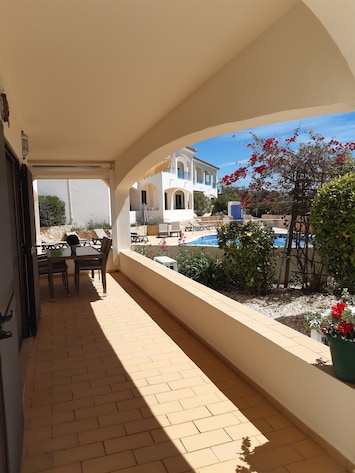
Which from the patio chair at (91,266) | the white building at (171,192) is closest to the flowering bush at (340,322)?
the patio chair at (91,266)

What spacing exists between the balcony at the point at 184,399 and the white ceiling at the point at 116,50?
246cm

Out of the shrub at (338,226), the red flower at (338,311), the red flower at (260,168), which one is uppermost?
the red flower at (260,168)

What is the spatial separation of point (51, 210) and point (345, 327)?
71.6ft

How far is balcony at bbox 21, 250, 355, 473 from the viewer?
2396 mm

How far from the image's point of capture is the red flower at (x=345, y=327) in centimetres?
221

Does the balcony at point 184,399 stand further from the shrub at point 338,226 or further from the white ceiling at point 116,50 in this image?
the white ceiling at point 116,50

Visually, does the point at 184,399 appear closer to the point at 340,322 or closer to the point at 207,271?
the point at 340,322

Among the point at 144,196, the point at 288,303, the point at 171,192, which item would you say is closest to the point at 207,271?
the point at 288,303

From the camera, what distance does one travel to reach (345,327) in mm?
2215

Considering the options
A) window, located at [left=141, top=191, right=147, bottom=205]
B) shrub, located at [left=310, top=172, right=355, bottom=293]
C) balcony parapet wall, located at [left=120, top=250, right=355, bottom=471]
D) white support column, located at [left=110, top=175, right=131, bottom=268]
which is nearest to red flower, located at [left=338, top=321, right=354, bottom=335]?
balcony parapet wall, located at [left=120, top=250, right=355, bottom=471]

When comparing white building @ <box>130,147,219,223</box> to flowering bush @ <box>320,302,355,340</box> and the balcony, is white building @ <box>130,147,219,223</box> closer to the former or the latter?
the balcony

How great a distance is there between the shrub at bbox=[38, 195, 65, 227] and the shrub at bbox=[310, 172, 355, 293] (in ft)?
64.0

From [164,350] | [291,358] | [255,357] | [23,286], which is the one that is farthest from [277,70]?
[23,286]

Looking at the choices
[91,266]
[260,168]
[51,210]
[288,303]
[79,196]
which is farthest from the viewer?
[79,196]
